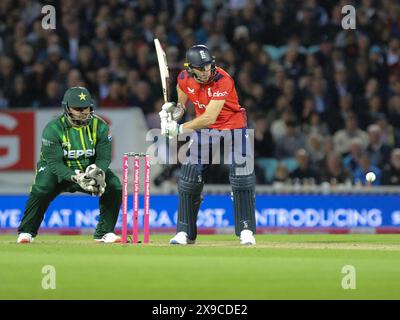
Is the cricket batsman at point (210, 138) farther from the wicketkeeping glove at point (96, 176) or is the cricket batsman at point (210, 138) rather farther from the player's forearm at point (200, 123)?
the wicketkeeping glove at point (96, 176)

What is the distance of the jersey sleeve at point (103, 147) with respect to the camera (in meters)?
12.5

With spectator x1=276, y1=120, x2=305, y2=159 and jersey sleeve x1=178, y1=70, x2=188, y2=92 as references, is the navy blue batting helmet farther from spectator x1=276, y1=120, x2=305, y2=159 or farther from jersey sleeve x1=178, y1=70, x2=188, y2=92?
spectator x1=276, y1=120, x2=305, y2=159

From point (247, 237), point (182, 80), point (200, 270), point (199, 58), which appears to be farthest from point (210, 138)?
point (200, 270)

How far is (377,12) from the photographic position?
19953 millimetres

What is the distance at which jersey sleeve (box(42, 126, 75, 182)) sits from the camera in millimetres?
12383

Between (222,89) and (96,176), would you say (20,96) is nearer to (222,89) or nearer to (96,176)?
(96,176)

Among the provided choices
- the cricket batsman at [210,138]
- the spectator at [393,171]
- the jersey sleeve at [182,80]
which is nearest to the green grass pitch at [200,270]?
the cricket batsman at [210,138]

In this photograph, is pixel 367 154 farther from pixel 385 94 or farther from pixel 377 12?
pixel 377 12

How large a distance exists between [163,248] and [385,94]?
813 centimetres

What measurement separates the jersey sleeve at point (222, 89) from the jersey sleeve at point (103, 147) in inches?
48.8

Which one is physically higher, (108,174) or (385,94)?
(385,94)
